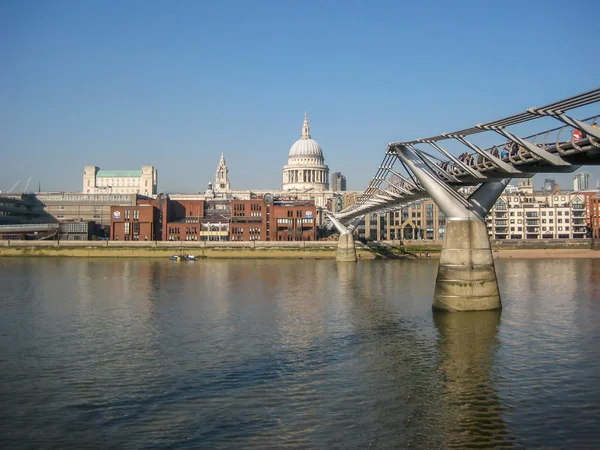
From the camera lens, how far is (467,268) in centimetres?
3466

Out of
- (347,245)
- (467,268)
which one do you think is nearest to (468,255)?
(467,268)

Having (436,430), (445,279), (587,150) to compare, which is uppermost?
(587,150)

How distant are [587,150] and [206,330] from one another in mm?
18480

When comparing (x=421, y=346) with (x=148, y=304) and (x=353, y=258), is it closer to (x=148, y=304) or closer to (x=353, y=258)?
(x=148, y=304)

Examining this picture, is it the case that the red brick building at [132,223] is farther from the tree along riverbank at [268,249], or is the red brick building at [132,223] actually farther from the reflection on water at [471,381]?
the reflection on water at [471,381]

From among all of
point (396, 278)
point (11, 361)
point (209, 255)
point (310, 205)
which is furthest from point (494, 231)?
point (11, 361)

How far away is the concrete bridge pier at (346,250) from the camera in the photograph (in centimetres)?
9575

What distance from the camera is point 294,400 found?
18766 mm

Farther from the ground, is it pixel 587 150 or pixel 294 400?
pixel 587 150

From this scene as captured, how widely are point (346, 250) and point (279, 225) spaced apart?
27236mm

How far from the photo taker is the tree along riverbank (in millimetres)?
105125

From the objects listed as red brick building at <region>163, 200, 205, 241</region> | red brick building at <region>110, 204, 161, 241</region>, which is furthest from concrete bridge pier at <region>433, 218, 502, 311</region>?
red brick building at <region>163, 200, 205, 241</region>

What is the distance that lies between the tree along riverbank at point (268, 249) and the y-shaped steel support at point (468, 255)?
67.4m

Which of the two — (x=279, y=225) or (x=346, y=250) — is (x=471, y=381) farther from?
(x=279, y=225)
